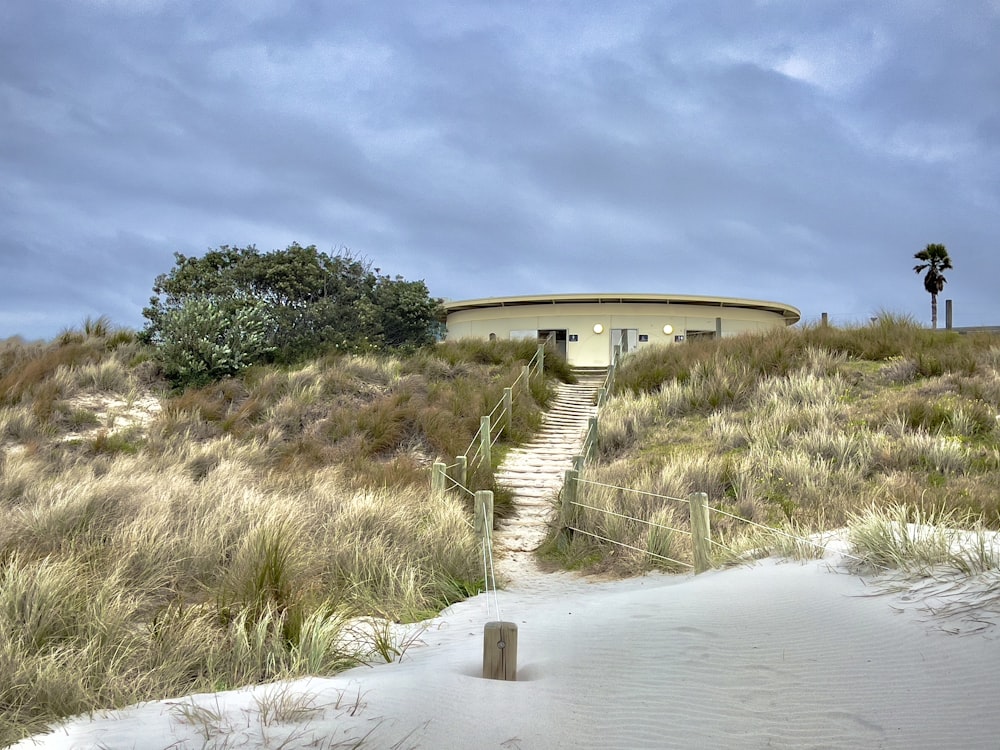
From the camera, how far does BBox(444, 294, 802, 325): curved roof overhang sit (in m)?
29.4

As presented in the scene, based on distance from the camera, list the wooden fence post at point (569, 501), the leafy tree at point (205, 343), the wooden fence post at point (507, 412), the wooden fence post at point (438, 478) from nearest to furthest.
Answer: the wooden fence post at point (569, 501)
the wooden fence post at point (438, 478)
the wooden fence post at point (507, 412)
the leafy tree at point (205, 343)

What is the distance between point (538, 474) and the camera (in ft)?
44.9

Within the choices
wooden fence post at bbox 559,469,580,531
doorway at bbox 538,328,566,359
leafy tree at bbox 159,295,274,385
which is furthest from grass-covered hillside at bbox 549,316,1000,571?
leafy tree at bbox 159,295,274,385

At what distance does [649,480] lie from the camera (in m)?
10.1

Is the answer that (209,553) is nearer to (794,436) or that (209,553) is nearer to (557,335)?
(794,436)

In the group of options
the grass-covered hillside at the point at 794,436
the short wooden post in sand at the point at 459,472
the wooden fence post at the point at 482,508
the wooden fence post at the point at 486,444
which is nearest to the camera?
the grass-covered hillside at the point at 794,436

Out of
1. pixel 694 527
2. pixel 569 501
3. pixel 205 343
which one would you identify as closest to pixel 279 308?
pixel 205 343

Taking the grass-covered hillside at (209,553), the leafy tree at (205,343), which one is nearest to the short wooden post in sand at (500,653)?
the grass-covered hillside at (209,553)

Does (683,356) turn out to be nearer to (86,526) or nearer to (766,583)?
(766,583)

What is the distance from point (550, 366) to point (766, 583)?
60.4 feet

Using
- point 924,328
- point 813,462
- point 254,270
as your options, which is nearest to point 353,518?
point 813,462

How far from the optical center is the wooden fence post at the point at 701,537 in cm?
668

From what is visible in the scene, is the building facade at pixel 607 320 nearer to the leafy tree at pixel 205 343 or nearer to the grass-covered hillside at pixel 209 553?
the leafy tree at pixel 205 343

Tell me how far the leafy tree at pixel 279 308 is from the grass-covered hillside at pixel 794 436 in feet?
33.4
